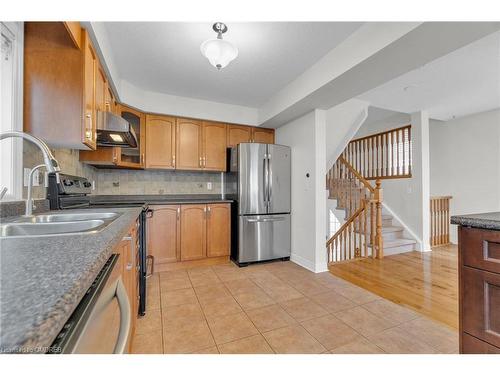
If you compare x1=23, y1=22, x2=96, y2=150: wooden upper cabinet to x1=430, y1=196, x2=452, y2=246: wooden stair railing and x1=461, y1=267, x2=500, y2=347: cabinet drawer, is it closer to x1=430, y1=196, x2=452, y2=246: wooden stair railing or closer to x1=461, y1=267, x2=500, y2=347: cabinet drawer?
x1=461, y1=267, x2=500, y2=347: cabinet drawer

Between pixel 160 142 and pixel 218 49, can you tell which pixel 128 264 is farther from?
pixel 160 142

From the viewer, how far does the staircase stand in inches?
145

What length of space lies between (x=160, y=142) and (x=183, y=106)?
2.02 ft

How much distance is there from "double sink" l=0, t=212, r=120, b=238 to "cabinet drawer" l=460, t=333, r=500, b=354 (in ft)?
5.69

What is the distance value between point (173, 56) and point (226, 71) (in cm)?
58

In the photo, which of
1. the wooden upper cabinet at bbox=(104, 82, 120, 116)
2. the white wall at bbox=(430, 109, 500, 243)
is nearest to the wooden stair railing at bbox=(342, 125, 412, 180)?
the white wall at bbox=(430, 109, 500, 243)

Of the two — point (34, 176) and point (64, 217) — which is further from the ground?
point (34, 176)

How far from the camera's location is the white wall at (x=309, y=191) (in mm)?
3059

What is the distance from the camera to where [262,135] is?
13.1 feet

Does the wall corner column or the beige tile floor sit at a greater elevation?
the wall corner column

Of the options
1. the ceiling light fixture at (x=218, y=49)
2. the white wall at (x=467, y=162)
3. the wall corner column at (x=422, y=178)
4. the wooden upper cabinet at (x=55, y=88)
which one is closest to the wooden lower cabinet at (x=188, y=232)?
the wooden upper cabinet at (x=55, y=88)

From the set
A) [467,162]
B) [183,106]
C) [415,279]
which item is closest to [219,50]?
[183,106]

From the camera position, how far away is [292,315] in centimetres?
199

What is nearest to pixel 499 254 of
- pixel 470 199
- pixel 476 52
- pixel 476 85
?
pixel 476 52
